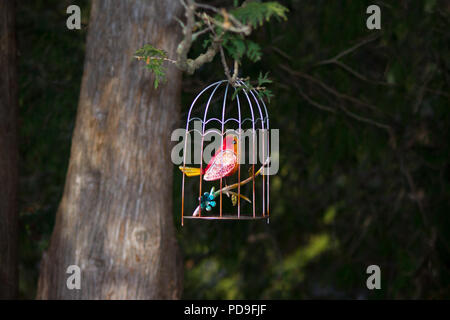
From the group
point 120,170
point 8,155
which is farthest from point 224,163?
point 8,155

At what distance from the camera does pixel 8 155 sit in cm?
432

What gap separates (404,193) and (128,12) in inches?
123

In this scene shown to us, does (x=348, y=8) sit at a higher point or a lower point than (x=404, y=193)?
higher

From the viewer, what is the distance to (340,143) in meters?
5.27

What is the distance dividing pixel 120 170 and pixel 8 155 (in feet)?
3.75

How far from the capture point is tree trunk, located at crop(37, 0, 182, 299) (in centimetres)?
357

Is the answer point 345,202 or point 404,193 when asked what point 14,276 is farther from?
point 345,202

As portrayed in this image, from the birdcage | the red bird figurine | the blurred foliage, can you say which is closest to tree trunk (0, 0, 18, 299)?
the blurred foliage

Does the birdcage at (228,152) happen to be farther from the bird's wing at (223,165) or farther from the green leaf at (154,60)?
the green leaf at (154,60)

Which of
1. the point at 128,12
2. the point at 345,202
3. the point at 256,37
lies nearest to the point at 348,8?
the point at 256,37

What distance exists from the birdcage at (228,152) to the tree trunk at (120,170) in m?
0.22

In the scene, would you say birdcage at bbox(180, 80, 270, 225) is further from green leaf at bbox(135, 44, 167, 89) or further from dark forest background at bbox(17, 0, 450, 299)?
dark forest background at bbox(17, 0, 450, 299)

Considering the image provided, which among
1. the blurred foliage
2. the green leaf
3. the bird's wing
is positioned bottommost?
the bird's wing

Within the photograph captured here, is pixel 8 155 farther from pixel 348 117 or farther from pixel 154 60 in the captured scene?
pixel 348 117
